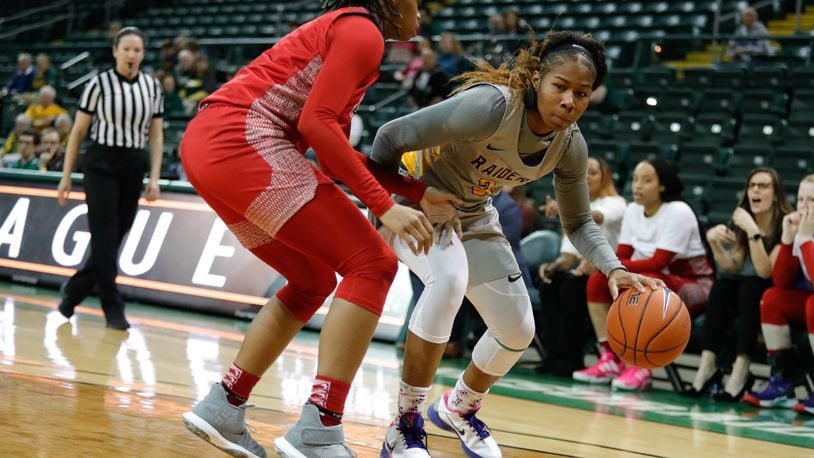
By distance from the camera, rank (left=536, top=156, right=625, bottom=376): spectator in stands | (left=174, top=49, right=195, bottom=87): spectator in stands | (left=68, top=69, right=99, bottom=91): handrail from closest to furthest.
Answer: (left=536, top=156, right=625, bottom=376): spectator in stands
(left=174, top=49, right=195, bottom=87): spectator in stands
(left=68, top=69, right=99, bottom=91): handrail

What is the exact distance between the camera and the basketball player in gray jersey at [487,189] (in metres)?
3.50

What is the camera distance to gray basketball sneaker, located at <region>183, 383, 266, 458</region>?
10.3 ft

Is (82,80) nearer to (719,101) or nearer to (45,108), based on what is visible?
(45,108)

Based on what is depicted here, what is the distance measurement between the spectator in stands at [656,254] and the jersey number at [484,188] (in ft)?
9.85

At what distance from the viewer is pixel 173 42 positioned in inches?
663

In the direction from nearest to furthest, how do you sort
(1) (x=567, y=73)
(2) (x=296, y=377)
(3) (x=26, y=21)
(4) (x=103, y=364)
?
(1) (x=567, y=73), (4) (x=103, y=364), (2) (x=296, y=377), (3) (x=26, y=21)

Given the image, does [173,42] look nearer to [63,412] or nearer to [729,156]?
[729,156]

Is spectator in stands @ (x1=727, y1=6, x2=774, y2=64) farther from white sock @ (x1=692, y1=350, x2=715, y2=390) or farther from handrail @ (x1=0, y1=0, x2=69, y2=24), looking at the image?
handrail @ (x1=0, y1=0, x2=69, y2=24)

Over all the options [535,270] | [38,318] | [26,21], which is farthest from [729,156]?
[26,21]

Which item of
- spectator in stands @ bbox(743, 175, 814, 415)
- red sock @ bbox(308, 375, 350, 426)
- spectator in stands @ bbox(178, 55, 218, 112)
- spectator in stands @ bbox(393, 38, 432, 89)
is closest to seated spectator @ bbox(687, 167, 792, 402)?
spectator in stands @ bbox(743, 175, 814, 415)

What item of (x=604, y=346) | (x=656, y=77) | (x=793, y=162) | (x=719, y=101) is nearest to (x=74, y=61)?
(x=656, y=77)

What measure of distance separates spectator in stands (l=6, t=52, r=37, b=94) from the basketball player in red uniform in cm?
1510

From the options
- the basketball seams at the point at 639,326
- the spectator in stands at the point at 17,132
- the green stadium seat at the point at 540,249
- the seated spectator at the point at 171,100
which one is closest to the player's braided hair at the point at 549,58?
the basketball seams at the point at 639,326

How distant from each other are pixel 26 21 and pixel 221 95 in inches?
829
